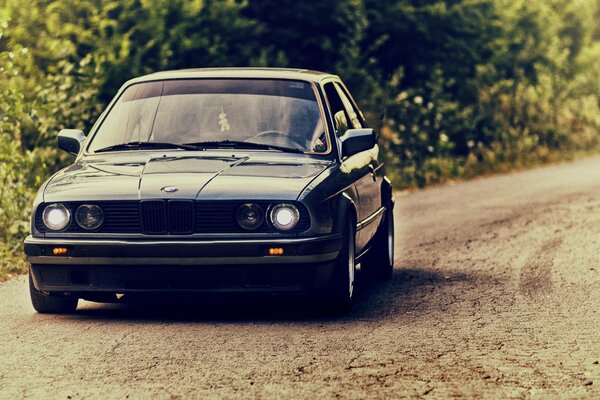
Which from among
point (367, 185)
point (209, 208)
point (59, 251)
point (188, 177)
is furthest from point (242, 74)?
point (59, 251)

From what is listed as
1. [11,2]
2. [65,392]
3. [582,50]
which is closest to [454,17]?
[11,2]

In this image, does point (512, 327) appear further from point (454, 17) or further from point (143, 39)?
point (454, 17)

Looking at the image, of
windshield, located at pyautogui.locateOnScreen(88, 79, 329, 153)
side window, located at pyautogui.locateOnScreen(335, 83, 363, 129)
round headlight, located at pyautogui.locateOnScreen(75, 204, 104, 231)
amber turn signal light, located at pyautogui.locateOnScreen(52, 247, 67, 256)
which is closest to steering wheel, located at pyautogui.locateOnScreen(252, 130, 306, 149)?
windshield, located at pyautogui.locateOnScreen(88, 79, 329, 153)

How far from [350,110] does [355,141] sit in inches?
52.9

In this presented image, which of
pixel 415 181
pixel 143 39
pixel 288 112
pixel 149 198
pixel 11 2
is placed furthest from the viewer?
pixel 415 181

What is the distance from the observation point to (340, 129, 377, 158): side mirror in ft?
29.3

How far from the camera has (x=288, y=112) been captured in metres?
9.08

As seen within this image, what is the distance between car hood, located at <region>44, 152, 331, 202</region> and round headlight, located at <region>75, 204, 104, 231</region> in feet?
0.22

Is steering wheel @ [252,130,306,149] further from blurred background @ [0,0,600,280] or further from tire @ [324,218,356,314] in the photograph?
blurred background @ [0,0,600,280]

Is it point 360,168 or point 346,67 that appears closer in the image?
point 360,168

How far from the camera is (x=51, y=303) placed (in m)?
8.56

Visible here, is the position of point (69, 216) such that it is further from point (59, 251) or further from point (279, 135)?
point (279, 135)

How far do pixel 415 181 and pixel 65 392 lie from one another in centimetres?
1447

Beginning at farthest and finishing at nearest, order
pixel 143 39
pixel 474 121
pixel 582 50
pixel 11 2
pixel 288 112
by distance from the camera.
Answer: pixel 582 50 → pixel 474 121 → pixel 143 39 → pixel 11 2 → pixel 288 112
